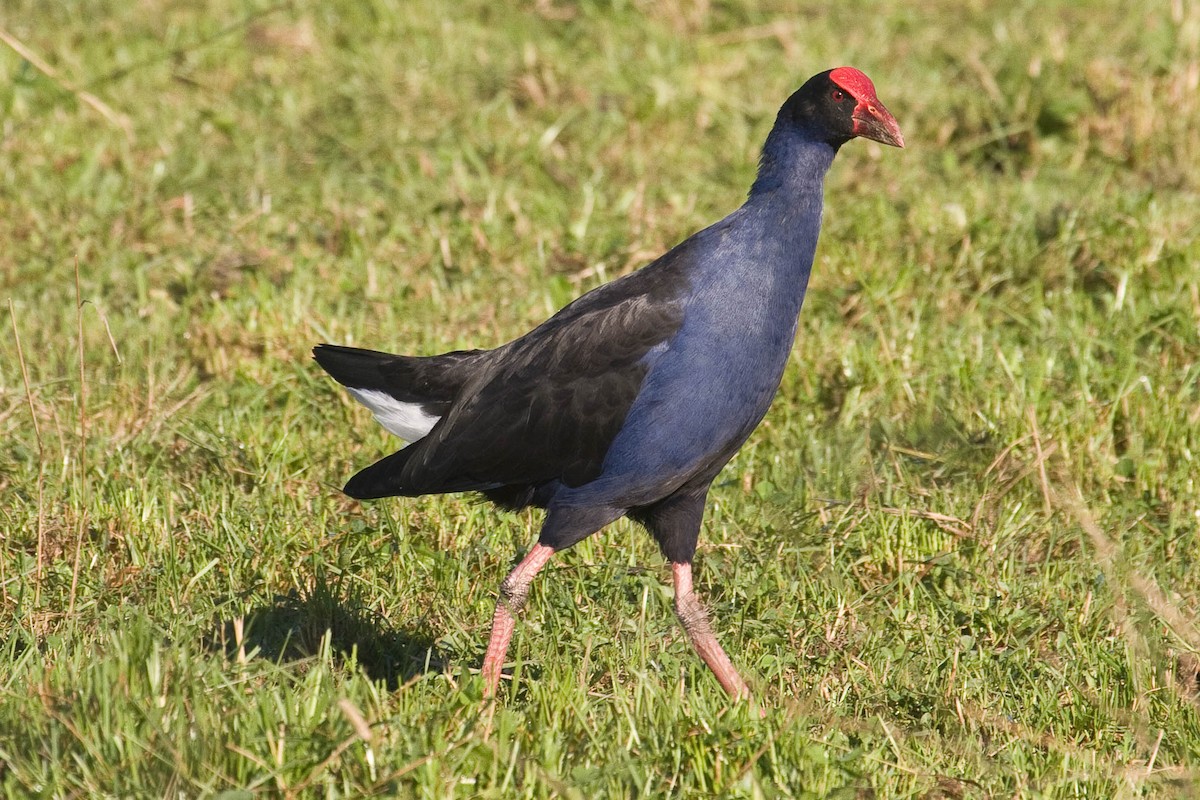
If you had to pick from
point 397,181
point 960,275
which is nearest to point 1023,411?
point 960,275

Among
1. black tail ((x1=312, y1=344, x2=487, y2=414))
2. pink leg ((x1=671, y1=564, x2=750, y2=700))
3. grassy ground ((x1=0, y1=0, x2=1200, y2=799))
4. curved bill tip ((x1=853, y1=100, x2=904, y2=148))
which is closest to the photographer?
grassy ground ((x1=0, y1=0, x2=1200, y2=799))

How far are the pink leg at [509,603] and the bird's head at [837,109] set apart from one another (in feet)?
3.98

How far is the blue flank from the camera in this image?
136 inches

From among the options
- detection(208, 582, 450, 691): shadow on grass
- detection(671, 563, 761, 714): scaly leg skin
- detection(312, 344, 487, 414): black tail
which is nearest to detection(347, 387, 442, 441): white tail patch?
detection(312, 344, 487, 414): black tail

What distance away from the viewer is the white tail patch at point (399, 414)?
4012 mm

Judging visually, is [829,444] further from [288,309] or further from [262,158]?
[262,158]

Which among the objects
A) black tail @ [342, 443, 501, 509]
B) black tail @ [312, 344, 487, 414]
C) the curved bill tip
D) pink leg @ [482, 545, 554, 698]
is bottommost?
pink leg @ [482, 545, 554, 698]

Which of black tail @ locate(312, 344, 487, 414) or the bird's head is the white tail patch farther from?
the bird's head

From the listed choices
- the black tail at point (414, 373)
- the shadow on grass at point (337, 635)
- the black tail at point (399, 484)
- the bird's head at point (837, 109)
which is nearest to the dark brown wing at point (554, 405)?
the black tail at point (399, 484)

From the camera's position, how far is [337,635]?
3.68 metres

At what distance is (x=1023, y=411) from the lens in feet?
15.0

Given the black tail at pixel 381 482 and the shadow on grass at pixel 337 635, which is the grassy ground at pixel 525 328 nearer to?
the shadow on grass at pixel 337 635

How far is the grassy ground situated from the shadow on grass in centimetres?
1

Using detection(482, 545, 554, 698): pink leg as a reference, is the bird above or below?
above
